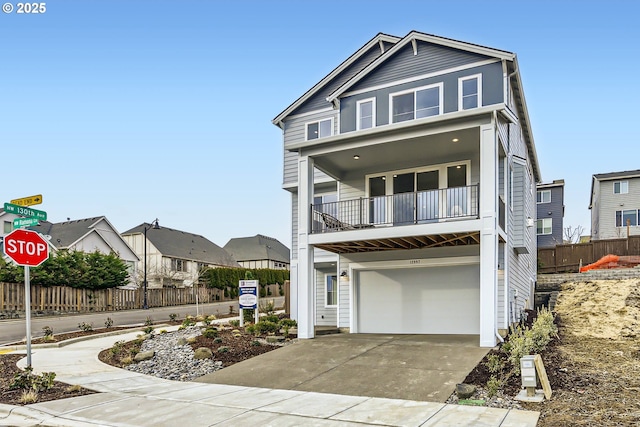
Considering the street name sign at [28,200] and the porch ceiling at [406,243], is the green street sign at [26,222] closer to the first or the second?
the street name sign at [28,200]

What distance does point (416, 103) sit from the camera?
50.7 feet

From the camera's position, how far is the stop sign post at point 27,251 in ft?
31.2

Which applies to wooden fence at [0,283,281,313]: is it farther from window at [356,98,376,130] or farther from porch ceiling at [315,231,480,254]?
window at [356,98,376,130]

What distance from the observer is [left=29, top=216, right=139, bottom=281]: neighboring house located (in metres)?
40.5

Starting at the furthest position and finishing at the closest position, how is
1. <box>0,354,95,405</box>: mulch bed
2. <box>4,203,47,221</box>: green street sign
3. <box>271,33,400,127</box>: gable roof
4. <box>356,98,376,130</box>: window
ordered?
<box>271,33,400,127</box>: gable roof → <box>356,98,376,130</box>: window → <box>4,203,47,221</box>: green street sign → <box>0,354,95,405</box>: mulch bed

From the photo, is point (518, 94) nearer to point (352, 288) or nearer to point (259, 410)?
point (352, 288)

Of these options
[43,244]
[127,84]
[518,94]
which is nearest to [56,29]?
[127,84]

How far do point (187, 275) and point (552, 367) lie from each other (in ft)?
154

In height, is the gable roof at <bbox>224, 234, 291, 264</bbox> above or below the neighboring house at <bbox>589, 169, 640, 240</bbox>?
below

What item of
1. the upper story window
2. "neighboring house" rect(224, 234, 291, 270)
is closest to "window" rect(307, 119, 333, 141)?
the upper story window

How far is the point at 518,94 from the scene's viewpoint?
52.0 feet

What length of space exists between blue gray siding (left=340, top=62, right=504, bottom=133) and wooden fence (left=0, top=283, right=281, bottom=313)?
827 inches

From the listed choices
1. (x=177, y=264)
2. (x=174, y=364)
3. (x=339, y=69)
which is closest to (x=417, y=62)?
(x=339, y=69)

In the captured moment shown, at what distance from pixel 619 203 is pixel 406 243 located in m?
30.6
